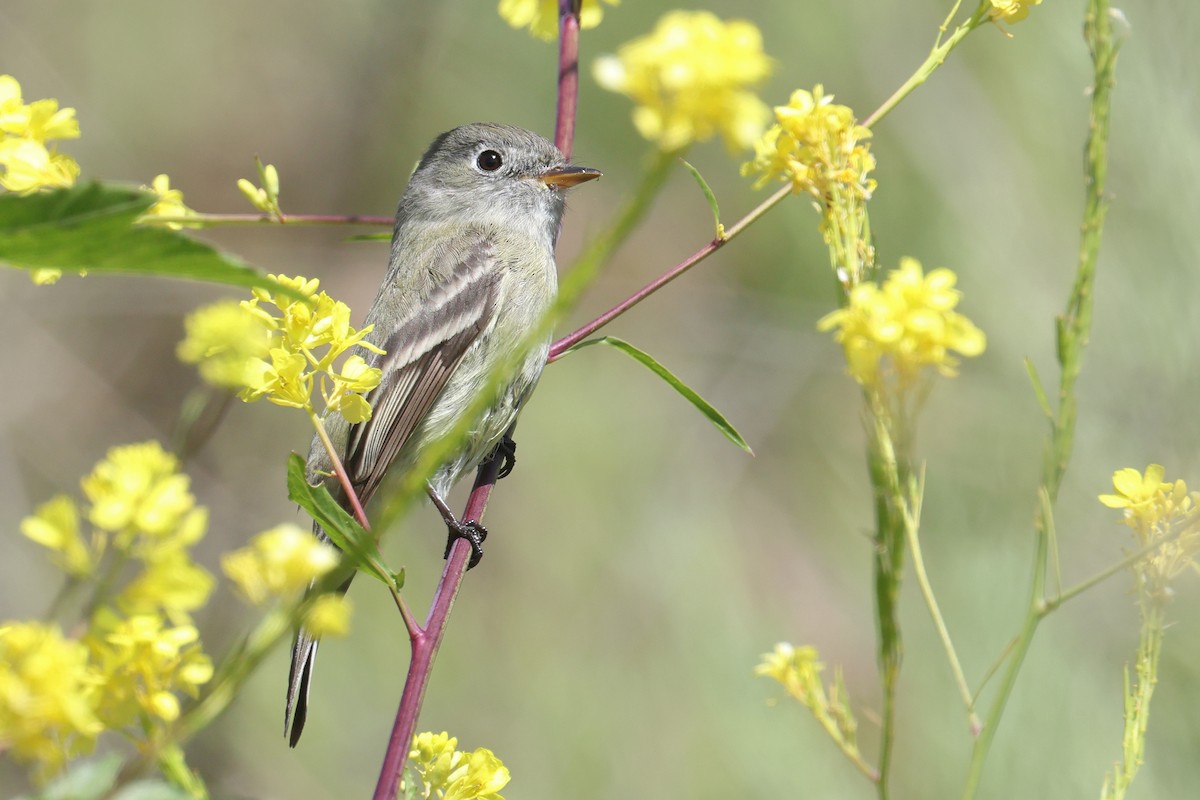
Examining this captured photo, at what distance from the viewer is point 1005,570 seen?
398 cm

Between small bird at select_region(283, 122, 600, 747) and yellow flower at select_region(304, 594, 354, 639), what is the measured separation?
1.87 m

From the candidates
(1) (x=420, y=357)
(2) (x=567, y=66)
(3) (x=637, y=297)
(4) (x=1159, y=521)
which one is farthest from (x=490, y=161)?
(4) (x=1159, y=521)

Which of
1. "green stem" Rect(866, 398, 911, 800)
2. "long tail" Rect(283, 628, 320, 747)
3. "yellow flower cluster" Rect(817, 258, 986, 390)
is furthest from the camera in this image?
"long tail" Rect(283, 628, 320, 747)

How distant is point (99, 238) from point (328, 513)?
0.45 meters

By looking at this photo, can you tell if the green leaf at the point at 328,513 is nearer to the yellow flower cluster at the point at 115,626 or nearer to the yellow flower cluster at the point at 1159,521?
the yellow flower cluster at the point at 115,626

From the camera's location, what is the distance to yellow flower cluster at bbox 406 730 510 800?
1.33m

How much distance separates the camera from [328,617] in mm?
778

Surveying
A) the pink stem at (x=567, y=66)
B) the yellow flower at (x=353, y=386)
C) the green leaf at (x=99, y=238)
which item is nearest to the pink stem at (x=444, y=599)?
the pink stem at (x=567, y=66)

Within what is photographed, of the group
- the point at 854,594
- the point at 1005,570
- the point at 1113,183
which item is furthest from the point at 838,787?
the point at 1113,183

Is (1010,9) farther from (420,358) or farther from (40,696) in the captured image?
(420,358)

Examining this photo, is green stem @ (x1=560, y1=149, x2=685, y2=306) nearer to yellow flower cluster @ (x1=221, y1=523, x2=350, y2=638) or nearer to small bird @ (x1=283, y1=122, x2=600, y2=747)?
yellow flower cluster @ (x1=221, y1=523, x2=350, y2=638)

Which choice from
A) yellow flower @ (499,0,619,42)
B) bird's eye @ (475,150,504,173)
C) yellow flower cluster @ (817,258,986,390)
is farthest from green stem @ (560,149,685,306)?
bird's eye @ (475,150,504,173)

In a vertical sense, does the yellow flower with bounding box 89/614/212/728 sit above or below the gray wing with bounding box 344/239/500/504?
below

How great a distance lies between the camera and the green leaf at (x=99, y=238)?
0.95 metres
